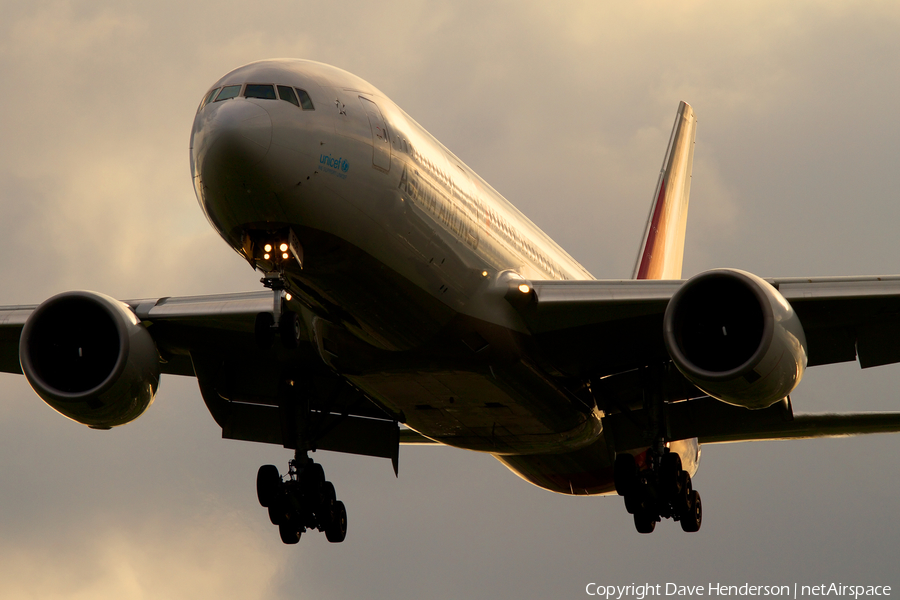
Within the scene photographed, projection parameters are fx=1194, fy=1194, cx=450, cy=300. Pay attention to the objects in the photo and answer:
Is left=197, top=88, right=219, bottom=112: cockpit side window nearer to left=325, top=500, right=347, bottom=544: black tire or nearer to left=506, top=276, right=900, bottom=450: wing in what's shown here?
left=506, top=276, right=900, bottom=450: wing

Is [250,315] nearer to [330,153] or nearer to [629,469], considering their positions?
[330,153]

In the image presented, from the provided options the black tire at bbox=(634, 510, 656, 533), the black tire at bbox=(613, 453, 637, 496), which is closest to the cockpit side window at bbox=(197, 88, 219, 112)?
the black tire at bbox=(613, 453, 637, 496)

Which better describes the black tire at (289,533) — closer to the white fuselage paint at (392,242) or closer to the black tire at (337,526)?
the black tire at (337,526)

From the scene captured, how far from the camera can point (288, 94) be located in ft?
49.9

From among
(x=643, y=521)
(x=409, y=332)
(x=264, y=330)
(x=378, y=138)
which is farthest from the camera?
(x=643, y=521)

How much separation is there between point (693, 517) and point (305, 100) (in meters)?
10.9

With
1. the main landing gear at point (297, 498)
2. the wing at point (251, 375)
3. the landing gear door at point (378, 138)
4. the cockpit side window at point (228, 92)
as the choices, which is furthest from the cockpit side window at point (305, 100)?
the main landing gear at point (297, 498)

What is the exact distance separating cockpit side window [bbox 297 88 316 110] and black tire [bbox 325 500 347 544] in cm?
886

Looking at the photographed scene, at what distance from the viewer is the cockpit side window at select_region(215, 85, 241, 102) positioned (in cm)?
1495

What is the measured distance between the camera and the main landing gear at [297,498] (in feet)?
69.2

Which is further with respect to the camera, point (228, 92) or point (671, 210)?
point (671, 210)

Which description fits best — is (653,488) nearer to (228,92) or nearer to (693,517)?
(693,517)

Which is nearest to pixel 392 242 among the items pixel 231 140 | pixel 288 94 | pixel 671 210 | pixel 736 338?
pixel 288 94

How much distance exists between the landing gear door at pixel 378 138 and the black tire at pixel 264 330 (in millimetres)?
2549
